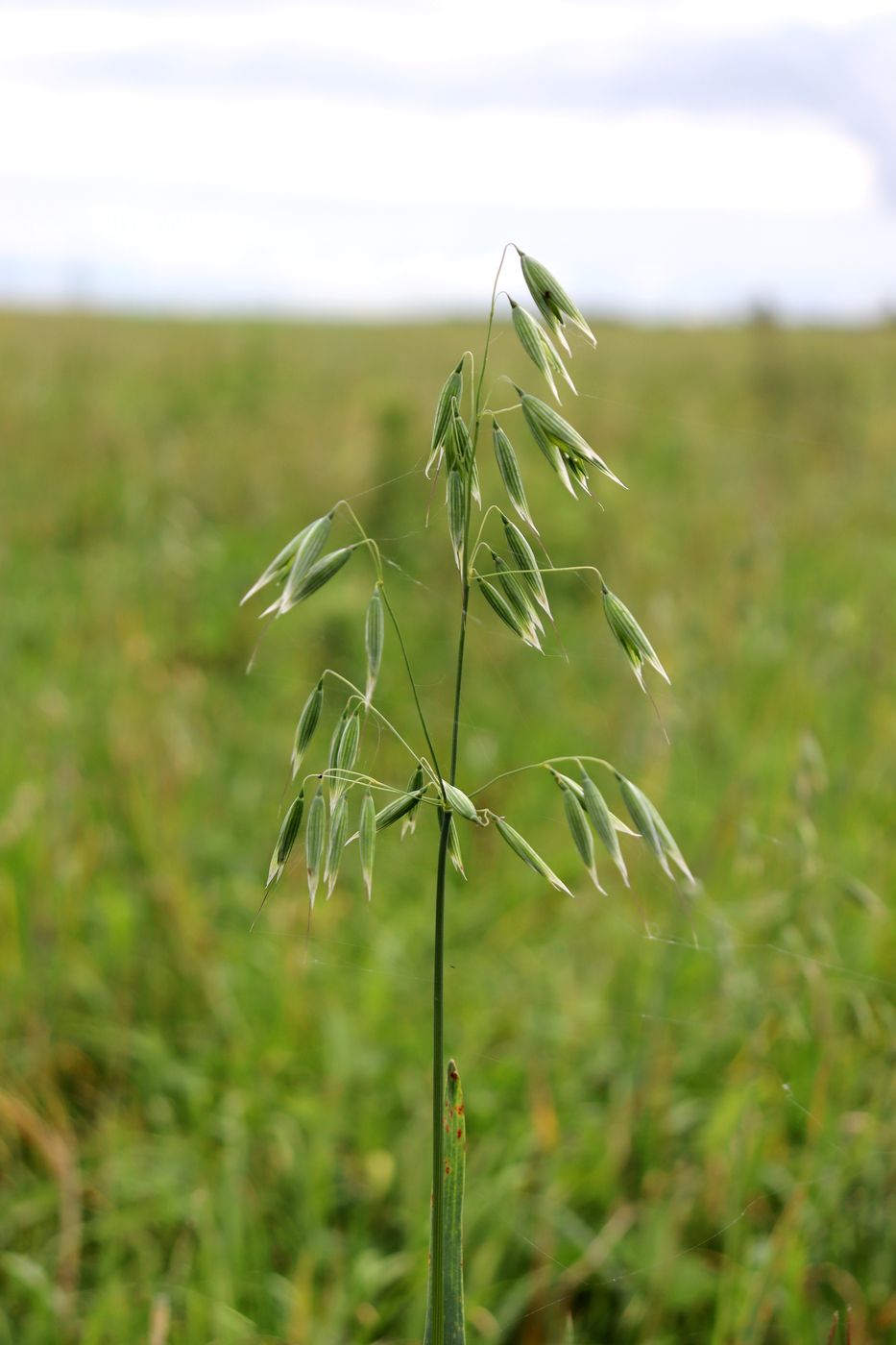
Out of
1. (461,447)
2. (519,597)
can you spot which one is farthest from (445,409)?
(519,597)

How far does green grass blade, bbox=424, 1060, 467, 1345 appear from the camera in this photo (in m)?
0.66

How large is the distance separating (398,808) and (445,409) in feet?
0.83

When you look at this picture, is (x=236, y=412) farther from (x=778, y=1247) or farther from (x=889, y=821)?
(x=778, y=1247)

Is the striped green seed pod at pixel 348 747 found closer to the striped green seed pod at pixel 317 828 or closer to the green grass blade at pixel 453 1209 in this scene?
the striped green seed pod at pixel 317 828

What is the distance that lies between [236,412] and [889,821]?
6.76 m

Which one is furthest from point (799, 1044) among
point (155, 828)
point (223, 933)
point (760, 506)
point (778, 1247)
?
point (760, 506)

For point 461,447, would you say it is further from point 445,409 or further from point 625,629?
point 625,629

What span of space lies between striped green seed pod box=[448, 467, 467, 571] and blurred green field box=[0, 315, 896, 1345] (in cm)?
14

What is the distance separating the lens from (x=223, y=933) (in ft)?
8.92

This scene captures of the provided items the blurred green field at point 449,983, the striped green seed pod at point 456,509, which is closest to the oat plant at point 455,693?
the striped green seed pod at point 456,509

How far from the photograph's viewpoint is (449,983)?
2.55m

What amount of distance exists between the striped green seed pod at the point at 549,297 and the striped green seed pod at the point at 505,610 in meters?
0.18

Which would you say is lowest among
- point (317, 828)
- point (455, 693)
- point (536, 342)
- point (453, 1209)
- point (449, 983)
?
point (449, 983)

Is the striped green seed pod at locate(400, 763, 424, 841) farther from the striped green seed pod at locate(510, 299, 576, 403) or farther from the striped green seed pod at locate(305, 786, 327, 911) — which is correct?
the striped green seed pod at locate(510, 299, 576, 403)
